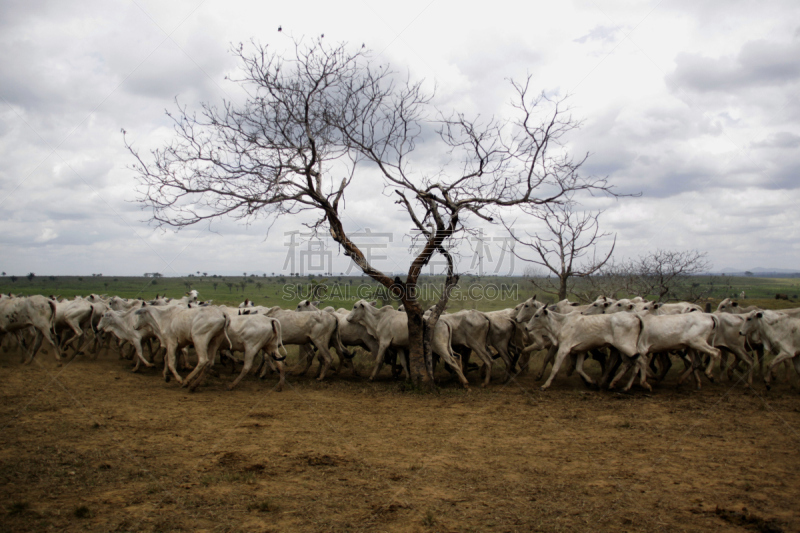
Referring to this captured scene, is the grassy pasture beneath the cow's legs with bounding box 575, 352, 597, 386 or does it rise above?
beneath

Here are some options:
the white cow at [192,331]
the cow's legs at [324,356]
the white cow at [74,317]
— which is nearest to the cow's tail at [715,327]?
the cow's legs at [324,356]

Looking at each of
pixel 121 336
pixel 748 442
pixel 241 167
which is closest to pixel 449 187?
pixel 241 167

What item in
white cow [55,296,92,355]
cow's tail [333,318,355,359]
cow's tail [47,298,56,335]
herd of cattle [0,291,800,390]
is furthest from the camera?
white cow [55,296,92,355]

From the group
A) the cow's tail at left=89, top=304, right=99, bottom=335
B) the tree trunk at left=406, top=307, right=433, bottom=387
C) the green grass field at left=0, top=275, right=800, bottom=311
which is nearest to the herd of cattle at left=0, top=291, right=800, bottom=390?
the cow's tail at left=89, top=304, right=99, bottom=335

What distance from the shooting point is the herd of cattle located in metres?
10.5

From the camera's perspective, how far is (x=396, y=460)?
656 centimetres

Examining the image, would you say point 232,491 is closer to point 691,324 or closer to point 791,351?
point 691,324

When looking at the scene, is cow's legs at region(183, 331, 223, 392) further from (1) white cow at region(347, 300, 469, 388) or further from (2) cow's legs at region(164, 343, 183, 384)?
(1) white cow at region(347, 300, 469, 388)

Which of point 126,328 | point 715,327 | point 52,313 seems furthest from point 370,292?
point 715,327

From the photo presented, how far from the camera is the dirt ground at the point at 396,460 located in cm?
491

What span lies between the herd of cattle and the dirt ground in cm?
94

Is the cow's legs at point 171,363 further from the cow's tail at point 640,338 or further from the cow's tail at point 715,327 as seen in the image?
the cow's tail at point 715,327

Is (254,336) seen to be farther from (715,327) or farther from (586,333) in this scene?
(715,327)

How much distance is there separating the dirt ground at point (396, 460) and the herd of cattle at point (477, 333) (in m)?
0.94
